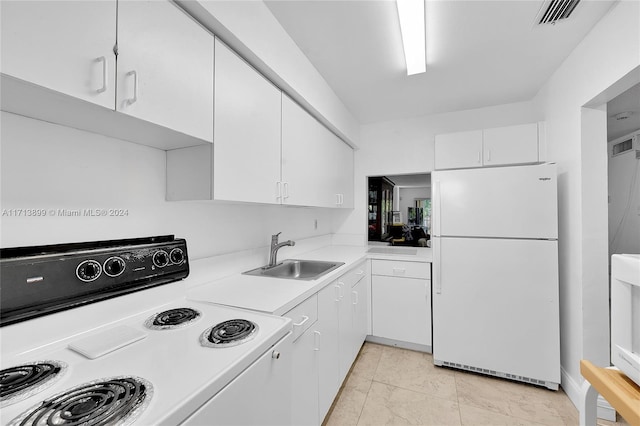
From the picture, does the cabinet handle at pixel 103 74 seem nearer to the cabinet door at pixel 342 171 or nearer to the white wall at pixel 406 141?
the cabinet door at pixel 342 171

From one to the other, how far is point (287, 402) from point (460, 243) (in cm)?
186

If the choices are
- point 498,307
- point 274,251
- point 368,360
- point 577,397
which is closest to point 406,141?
point 498,307

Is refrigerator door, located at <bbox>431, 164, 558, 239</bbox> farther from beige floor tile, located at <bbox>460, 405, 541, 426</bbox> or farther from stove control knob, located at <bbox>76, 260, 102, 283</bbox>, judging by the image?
stove control knob, located at <bbox>76, 260, 102, 283</bbox>

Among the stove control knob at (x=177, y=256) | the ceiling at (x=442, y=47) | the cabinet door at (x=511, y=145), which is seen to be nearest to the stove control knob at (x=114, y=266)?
the stove control knob at (x=177, y=256)

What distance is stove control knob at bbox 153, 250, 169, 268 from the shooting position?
119 centimetres

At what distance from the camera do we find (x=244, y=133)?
4.53 ft

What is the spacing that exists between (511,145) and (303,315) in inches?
97.4

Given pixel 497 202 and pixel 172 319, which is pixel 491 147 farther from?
pixel 172 319

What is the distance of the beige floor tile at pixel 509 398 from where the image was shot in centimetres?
179

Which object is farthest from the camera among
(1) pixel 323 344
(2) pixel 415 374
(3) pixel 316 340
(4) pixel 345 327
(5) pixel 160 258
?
(2) pixel 415 374

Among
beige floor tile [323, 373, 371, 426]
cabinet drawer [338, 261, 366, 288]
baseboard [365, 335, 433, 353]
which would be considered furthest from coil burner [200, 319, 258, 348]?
baseboard [365, 335, 433, 353]

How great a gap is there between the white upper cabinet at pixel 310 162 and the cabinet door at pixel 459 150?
100cm

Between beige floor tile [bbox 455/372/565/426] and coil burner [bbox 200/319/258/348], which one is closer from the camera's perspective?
coil burner [bbox 200/319/258/348]

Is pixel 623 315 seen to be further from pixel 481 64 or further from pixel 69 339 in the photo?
pixel 481 64
